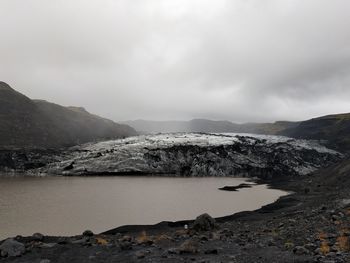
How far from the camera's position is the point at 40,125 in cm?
11931

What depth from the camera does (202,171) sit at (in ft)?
317

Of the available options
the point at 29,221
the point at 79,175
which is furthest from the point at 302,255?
the point at 79,175

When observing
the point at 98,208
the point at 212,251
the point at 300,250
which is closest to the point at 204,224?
the point at 212,251

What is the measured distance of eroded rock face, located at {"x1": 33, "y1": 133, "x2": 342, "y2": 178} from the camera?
91.2 meters

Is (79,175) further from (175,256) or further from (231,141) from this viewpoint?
(175,256)

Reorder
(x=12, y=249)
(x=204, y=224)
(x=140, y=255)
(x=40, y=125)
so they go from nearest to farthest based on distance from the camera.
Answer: (x=140, y=255), (x=12, y=249), (x=204, y=224), (x=40, y=125)

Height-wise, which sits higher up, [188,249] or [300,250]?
[300,250]

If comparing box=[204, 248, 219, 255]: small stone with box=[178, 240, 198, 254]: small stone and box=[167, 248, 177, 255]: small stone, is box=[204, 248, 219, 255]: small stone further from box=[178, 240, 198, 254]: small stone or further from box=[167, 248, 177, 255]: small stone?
box=[167, 248, 177, 255]: small stone

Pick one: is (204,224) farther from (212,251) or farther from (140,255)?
(140,255)

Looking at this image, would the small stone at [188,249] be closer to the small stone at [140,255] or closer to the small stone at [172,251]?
the small stone at [172,251]

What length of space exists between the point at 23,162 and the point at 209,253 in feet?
271

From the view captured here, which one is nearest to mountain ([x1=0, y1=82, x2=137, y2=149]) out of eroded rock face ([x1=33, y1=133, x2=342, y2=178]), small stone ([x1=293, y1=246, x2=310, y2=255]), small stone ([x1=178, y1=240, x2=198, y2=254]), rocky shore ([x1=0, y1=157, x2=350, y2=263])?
eroded rock face ([x1=33, y1=133, x2=342, y2=178])

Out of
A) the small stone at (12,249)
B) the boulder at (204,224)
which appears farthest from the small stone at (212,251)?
the small stone at (12,249)

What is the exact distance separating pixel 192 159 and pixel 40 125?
51257 millimetres
